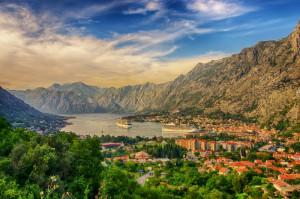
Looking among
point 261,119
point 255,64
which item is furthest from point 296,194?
point 255,64

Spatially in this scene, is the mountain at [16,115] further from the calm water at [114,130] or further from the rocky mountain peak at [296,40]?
the rocky mountain peak at [296,40]

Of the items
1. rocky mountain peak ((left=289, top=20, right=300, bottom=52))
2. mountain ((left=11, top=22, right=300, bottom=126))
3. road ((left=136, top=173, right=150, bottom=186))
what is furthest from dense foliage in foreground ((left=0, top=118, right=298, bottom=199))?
rocky mountain peak ((left=289, top=20, right=300, bottom=52))

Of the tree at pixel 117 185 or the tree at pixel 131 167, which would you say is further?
the tree at pixel 131 167

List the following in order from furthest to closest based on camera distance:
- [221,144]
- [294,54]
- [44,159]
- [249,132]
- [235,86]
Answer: [235,86], [294,54], [249,132], [221,144], [44,159]

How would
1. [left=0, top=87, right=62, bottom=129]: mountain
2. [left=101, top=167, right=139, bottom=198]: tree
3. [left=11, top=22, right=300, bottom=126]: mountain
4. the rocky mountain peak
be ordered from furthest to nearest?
the rocky mountain peak → [left=11, top=22, right=300, bottom=126]: mountain → [left=0, top=87, right=62, bottom=129]: mountain → [left=101, top=167, right=139, bottom=198]: tree

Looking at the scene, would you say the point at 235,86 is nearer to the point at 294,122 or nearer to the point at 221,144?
the point at 294,122

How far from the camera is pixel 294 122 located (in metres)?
62.0

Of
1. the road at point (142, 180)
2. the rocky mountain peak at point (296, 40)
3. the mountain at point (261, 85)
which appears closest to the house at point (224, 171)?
the road at point (142, 180)

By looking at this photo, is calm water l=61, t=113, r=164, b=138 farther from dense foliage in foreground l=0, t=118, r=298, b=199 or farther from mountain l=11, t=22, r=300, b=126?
dense foliage in foreground l=0, t=118, r=298, b=199

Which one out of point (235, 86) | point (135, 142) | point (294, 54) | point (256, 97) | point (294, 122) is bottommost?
A: point (135, 142)

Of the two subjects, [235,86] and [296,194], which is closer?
[296,194]

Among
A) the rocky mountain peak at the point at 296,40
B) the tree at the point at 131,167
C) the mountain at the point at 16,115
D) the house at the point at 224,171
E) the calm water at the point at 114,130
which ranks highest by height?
the rocky mountain peak at the point at 296,40

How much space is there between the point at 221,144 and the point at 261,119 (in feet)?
142

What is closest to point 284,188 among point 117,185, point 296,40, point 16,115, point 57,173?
point 117,185
